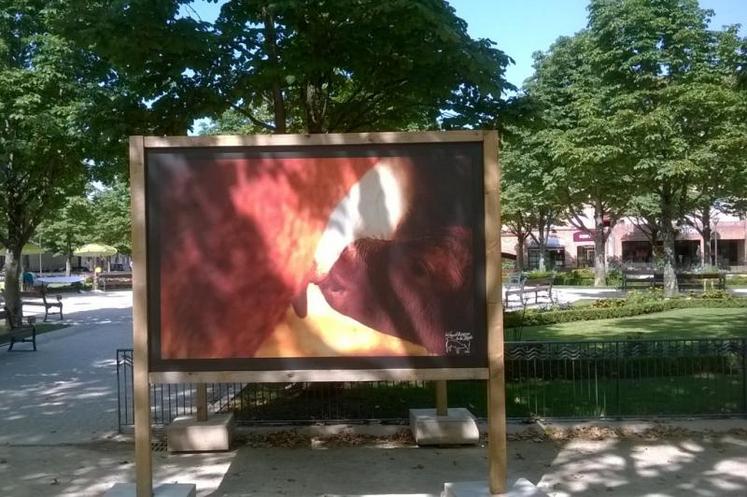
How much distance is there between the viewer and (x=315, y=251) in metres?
5.05

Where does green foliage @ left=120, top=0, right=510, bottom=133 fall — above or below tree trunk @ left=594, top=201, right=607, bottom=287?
above

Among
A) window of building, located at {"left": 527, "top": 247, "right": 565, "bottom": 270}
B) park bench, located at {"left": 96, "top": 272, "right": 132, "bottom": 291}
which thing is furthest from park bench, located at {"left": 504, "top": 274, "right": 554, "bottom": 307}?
window of building, located at {"left": 527, "top": 247, "right": 565, "bottom": 270}

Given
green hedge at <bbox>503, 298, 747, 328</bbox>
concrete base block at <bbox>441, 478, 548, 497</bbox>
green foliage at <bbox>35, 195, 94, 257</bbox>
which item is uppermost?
green foliage at <bbox>35, 195, 94, 257</bbox>

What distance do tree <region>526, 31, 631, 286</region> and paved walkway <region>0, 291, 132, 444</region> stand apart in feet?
47.0

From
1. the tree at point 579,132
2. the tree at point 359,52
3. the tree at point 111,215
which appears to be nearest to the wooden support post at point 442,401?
the tree at point 359,52

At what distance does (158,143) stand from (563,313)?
52.7ft

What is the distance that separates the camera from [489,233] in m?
4.94

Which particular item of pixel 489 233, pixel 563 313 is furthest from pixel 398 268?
pixel 563 313

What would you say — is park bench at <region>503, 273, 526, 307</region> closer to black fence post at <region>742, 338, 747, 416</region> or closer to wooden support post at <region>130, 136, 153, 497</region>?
black fence post at <region>742, 338, 747, 416</region>

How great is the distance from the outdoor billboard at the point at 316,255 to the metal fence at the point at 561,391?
3114 mm

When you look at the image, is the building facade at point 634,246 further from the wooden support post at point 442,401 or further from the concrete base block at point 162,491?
the concrete base block at point 162,491

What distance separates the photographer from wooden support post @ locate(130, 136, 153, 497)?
4855 millimetres

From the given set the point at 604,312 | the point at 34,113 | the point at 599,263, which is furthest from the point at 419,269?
the point at 599,263

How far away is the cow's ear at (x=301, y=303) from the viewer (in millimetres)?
5031
